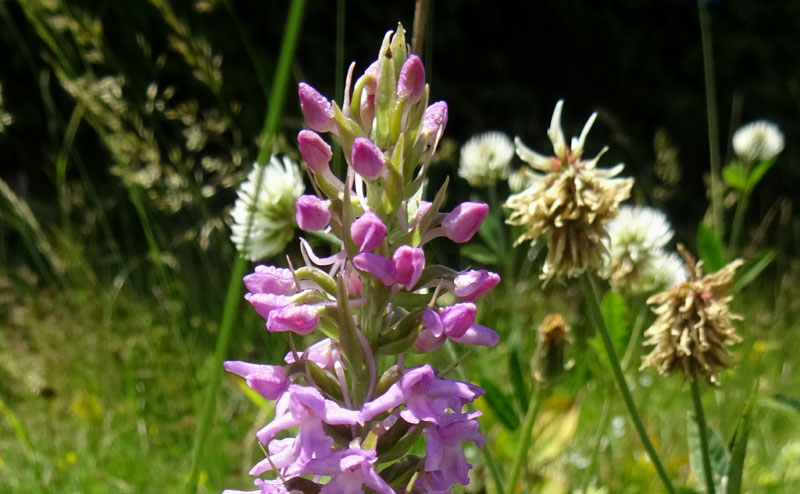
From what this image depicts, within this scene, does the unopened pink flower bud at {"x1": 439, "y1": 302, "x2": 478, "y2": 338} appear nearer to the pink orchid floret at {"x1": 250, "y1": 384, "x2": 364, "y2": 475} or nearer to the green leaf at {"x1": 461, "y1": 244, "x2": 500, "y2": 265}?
the pink orchid floret at {"x1": 250, "y1": 384, "x2": 364, "y2": 475}

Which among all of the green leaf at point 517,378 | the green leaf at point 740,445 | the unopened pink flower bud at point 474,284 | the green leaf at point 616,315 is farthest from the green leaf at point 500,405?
the unopened pink flower bud at point 474,284

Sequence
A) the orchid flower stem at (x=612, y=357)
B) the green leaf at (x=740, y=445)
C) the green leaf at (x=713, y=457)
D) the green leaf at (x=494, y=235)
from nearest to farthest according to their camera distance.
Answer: the green leaf at (x=740, y=445) < the orchid flower stem at (x=612, y=357) < the green leaf at (x=713, y=457) < the green leaf at (x=494, y=235)

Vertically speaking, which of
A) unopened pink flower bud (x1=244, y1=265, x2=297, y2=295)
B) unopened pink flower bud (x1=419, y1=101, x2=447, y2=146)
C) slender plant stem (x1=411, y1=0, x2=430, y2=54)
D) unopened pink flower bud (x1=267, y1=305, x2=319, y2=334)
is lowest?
unopened pink flower bud (x1=267, y1=305, x2=319, y2=334)

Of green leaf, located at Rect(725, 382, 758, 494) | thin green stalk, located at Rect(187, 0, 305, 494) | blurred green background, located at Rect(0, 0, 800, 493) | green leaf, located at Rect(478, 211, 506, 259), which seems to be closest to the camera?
thin green stalk, located at Rect(187, 0, 305, 494)

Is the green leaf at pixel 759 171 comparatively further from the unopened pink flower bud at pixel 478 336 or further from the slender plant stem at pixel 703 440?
the unopened pink flower bud at pixel 478 336

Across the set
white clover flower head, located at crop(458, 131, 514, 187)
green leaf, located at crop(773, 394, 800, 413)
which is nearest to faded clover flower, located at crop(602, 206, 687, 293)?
green leaf, located at crop(773, 394, 800, 413)

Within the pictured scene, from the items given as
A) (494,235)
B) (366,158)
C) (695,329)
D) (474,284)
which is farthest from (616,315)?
(366,158)

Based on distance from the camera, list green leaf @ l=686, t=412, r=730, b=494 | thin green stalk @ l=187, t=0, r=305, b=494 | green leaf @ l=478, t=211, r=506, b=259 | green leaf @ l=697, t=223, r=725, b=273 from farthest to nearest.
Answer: green leaf @ l=478, t=211, r=506, b=259 → green leaf @ l=697, t=223, r=725, b=273 → green leaf @ l=686, t=412, r=730, b=494 → thin green stalk @ l=187, t=0, r=305, b=494

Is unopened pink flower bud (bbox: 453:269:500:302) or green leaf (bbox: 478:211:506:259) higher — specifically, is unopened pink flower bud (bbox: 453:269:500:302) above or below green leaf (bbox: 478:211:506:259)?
above
